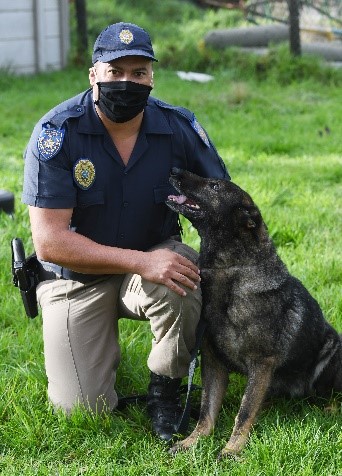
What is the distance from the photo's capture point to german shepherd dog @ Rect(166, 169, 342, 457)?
3404 millimetres

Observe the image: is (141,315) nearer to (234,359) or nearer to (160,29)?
(234,359)

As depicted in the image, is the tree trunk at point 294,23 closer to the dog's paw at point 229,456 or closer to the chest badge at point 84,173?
the chest badge at point 84,173

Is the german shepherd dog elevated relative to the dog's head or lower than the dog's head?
lower

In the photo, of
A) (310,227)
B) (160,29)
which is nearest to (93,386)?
(310,227)

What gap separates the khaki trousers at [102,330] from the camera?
137 inches

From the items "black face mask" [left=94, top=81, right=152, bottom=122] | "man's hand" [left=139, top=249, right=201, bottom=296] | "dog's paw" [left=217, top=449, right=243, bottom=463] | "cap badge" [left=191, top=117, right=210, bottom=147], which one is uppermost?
"black face mask" [left=94, top=81, right=152, bottom=122]

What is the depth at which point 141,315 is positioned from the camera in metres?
3.67

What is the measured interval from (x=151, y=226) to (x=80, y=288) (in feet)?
1.42

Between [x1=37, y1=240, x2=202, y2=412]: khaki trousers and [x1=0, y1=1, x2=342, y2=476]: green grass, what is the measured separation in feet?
0.47

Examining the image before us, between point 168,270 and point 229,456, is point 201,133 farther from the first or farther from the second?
point 229,456

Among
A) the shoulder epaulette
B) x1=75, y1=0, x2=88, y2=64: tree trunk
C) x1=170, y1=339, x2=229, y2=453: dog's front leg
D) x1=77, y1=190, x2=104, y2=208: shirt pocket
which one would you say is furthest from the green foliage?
x1=170, y1=339, x2=229, y2=453: dog's front leg

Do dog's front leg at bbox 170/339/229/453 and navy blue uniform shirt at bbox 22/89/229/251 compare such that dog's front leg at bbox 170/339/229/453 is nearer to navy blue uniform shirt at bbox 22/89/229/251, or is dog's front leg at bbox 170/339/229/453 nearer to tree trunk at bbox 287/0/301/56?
navy blue uniform shirt at bbox 22/89/229/251

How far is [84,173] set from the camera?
3.55 metres

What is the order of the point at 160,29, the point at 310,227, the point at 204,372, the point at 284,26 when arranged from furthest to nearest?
1. the point at 160,29
2. the point at 284,26
3. the point at 310,227
4. the point at 204,372
